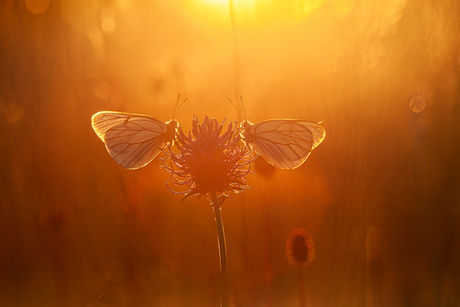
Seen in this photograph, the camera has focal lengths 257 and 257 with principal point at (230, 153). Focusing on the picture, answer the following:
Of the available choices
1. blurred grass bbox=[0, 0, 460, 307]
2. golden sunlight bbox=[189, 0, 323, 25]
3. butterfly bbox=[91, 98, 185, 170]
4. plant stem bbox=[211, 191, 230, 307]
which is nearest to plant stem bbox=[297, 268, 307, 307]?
blurred grass bbox=[0, 0, 460, 307]

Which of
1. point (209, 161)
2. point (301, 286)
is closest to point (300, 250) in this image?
point (301, 286)

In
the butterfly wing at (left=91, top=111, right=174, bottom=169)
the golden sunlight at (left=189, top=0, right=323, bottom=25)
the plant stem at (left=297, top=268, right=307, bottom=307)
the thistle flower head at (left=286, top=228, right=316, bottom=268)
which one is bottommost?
the plant stem at (left=297, top=268, right=307, bottom=307)

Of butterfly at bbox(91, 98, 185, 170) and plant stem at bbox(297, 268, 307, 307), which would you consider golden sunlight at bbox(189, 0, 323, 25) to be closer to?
butterfly at bbox(91, 98, 185, 170)

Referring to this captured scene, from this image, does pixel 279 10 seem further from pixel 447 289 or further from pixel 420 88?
pixel 447 289

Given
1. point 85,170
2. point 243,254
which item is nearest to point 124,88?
point 85,170

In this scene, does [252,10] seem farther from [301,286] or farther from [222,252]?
[301,286]

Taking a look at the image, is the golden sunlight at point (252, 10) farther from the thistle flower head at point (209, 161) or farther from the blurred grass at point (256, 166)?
the thistle flower head at point (209, 161)

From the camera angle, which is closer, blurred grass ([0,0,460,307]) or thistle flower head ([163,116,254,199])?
thistle flower head ([163,116,254,199])

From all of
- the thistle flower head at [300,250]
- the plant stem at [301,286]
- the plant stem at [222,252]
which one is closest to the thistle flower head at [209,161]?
the plant stem at [222,252]
